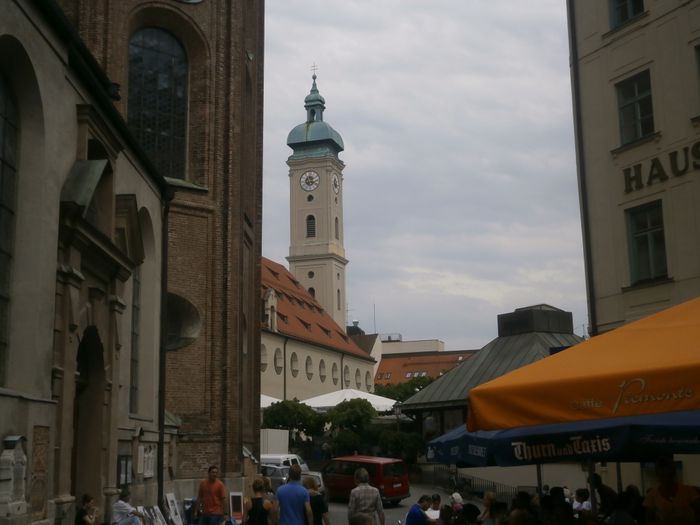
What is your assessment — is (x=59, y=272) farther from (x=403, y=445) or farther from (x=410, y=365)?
(x=410, y=365)

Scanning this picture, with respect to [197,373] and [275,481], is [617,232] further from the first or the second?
[275,481]

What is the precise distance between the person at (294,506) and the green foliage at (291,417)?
4062 centimetres

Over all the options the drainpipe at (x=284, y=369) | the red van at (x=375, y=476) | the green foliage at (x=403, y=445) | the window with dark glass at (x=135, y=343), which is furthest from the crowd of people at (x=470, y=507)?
the drainpipe at (x=284, y=369)

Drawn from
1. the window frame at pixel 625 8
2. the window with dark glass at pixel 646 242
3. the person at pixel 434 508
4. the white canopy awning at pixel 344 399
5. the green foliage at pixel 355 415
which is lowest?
the person at pixel 434 508

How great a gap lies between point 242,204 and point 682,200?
45.8 feet

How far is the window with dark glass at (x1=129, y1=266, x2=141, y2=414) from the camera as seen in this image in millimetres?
18891

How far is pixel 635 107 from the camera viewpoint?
65.1 feet

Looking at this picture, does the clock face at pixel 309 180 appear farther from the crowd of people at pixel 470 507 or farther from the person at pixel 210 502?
the person at pixel 210 502

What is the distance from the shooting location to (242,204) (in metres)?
28.3

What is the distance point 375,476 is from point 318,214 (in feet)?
254

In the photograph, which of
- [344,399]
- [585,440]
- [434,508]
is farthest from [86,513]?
[344,399]

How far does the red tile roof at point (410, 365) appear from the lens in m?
116

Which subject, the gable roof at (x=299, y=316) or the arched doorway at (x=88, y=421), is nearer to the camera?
the arched doorway at (x=88, y=421)

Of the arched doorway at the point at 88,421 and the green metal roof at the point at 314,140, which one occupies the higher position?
the green metal roof at the point at 314,140
